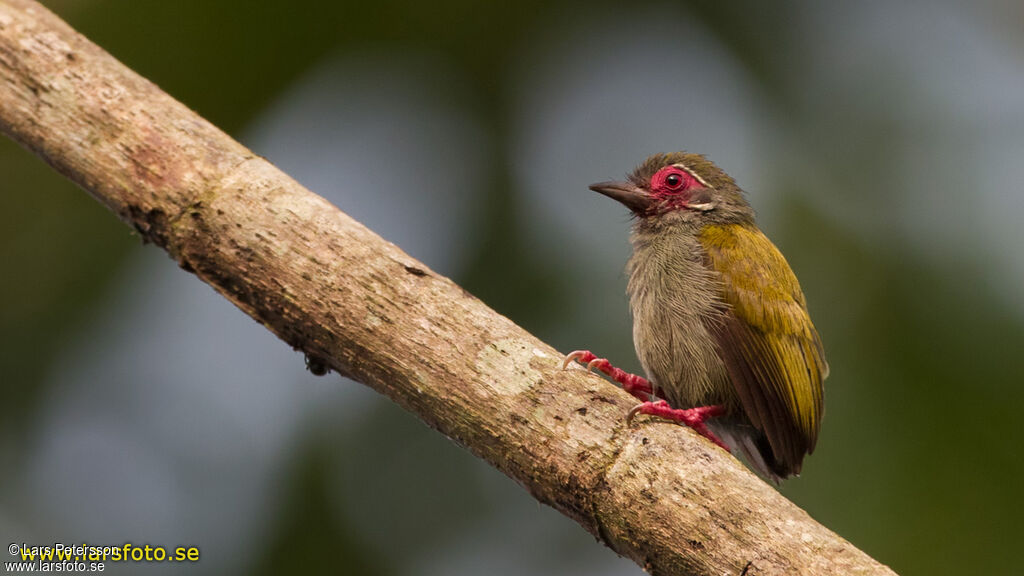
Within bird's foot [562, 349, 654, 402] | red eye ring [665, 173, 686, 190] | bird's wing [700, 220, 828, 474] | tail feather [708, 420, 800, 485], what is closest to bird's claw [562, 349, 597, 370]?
bird's foot [562, 349, 654, 402]

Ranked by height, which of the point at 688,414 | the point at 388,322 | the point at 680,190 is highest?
the point at 680,190

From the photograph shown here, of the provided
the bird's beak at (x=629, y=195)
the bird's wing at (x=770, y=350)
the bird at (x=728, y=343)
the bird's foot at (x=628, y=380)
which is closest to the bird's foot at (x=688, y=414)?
the bird at (x=728, y=343)

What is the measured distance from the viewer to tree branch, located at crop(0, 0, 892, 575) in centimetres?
267

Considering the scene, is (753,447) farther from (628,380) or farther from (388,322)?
(388,322)

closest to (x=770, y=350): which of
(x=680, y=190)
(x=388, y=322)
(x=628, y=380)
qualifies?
(x=628, y=380)

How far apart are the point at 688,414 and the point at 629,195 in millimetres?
1261

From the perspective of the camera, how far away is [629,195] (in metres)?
4.50

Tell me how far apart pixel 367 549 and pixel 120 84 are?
296 cm

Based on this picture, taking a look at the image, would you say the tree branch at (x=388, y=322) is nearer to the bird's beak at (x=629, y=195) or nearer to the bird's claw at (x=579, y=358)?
the bird's claw at (x=579, y=358)

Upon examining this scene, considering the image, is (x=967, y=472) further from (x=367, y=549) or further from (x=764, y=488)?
(x=367, y=549)

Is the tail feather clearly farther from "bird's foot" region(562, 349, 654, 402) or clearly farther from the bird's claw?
the bird's claw

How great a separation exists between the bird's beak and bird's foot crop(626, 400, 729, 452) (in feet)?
3.64

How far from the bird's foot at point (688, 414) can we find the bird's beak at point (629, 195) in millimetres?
1108

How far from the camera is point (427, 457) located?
5.57m
